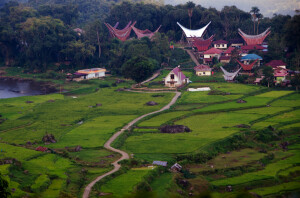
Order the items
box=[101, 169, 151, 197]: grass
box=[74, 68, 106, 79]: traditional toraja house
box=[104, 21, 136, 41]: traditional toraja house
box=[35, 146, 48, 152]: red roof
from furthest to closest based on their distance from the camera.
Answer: box=[104, 21, 136, 41]: traditional toraja house → box=[74, 68, 106, 79]: traditional toraja house → box=[35, 146, 48, 152]: red roof → box=[101, 169, 151, 197]: grass

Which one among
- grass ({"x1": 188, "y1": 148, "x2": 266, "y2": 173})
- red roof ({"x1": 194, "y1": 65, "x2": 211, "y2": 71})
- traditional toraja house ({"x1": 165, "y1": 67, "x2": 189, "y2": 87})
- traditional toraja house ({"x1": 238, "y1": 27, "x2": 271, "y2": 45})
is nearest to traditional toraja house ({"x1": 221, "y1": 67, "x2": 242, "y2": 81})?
red roof ({"x1": 194, "y1": 65, "x2": 211, "y2": 71})

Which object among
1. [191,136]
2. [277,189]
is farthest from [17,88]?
[277,189]

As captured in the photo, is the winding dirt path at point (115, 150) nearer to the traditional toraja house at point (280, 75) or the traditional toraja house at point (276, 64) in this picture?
the traditional toraja house at point (280, 75)

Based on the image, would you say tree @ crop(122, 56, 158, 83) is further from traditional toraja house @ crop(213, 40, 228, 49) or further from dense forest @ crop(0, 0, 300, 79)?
traditional toraja house @ crop(213, 40, 228, 49)

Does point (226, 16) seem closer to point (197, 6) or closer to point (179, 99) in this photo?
point (197, 6)

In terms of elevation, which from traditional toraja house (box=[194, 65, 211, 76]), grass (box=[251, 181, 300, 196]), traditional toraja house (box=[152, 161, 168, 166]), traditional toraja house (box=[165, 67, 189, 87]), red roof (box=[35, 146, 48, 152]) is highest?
traditional toraja house (box=[194, 65, 211, 76])

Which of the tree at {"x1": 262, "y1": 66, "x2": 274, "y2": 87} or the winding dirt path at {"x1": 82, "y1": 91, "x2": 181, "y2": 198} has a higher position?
the tree at {"x1": 262, "y1": 66, "x2": 274, "y2": 87}

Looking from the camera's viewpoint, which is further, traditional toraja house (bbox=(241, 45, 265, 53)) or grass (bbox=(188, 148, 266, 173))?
traditional toraja house (bbox=(241, 45, 265, 53))

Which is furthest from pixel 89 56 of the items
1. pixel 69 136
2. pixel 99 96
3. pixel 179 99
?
pixel 69 136
